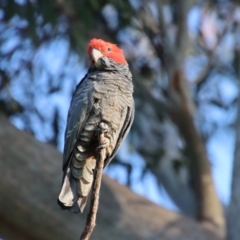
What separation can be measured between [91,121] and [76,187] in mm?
227

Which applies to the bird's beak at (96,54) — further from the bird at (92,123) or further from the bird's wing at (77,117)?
the bird's wing at (77,117)

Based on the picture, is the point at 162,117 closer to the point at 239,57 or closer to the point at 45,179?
the point at 239,57

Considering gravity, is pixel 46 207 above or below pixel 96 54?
above

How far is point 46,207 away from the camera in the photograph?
13.8 ft

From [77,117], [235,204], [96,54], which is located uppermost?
[235,204]

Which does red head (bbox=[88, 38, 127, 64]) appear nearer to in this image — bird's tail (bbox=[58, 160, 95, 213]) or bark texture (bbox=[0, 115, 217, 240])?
bird's tail (bbox=[58, 160, 95, 213])

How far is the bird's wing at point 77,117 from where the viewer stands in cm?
224

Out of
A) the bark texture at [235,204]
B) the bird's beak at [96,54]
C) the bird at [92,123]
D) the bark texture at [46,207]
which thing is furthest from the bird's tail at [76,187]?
the bark texture at [235,204]

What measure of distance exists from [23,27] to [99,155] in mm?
3021

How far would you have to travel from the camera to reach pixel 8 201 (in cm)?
416

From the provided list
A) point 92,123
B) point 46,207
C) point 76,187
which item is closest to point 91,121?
point 92,123

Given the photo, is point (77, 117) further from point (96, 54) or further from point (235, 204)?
point (235, 204)

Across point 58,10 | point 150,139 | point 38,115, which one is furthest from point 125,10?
point 150,139

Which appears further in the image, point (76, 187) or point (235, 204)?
point (235, 204)
